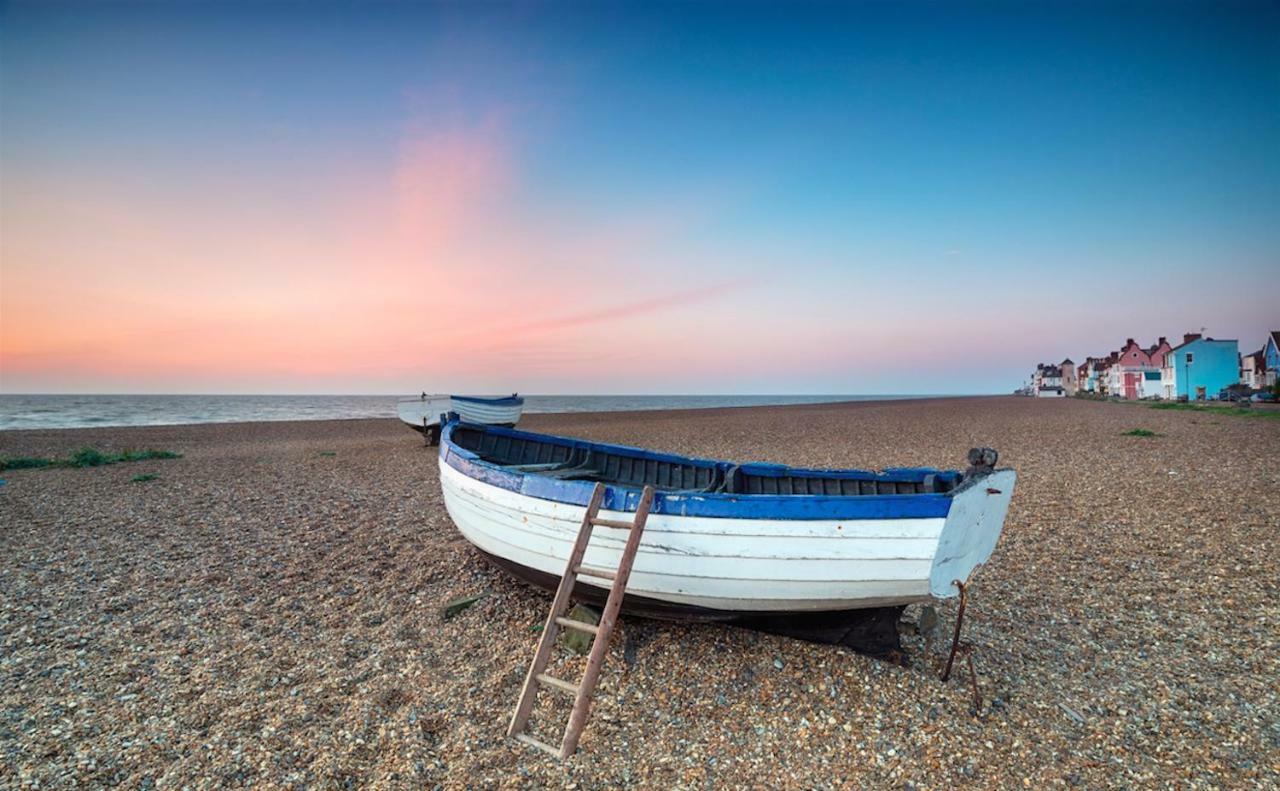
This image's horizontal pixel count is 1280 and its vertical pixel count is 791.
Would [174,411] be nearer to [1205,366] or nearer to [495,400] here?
[495,400]

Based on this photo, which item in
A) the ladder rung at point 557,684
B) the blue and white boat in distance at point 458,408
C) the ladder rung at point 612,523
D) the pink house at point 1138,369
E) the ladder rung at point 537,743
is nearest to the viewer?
the ladder rung at point 537,743

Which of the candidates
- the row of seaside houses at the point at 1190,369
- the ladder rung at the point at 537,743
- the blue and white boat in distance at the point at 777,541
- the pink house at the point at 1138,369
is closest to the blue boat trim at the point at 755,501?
the blue and white boat in distance at the point at 777,541

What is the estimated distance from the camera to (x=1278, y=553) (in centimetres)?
848

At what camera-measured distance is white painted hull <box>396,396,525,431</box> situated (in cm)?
2233

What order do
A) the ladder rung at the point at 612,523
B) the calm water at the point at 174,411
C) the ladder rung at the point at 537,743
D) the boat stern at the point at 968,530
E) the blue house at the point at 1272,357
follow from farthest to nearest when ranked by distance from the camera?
the blue house at the point at 1272,357
the calm water at the point at 174,411
the ladder rung at the point at 612,523
the boat stern at the point at 968,530
the ladder rung at the point at 537,743

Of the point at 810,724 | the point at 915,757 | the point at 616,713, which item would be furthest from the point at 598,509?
the point at 915,757

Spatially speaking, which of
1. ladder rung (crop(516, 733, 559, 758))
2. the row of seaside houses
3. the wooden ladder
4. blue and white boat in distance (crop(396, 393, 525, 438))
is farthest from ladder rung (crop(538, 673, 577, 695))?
the row of seaside houses

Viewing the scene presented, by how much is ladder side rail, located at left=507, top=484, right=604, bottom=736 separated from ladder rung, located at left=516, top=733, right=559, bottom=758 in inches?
2.3

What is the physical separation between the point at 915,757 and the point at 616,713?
2218 mm

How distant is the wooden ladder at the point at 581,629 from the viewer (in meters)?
4.41

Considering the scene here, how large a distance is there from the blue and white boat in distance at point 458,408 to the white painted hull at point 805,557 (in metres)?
17.6

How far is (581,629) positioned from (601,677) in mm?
817

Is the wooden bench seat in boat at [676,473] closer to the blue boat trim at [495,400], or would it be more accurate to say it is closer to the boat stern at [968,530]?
the boat stern at [968,530]

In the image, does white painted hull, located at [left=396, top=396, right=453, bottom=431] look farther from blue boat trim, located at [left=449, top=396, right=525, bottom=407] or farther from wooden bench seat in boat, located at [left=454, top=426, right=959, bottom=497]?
wooden bench seat in boat, located at [left=454, top=426, right=959, bottom=497]
